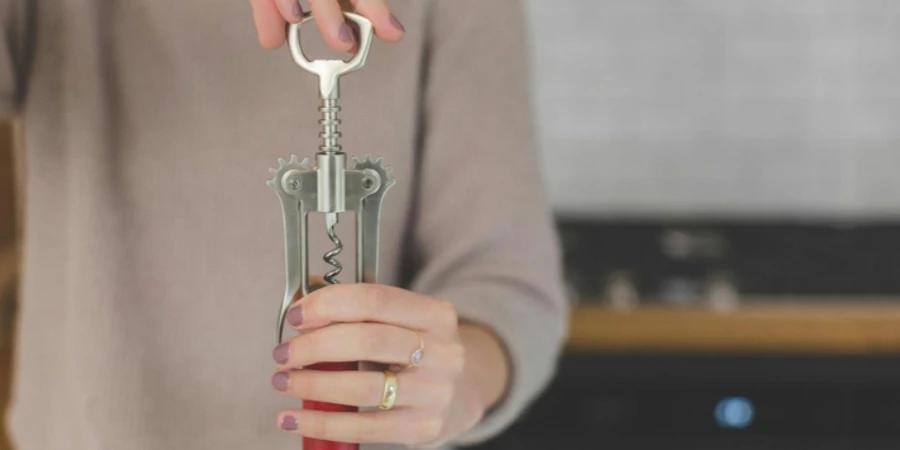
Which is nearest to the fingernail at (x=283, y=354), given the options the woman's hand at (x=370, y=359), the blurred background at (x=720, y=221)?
the woman's hand at (x=370, y=359)

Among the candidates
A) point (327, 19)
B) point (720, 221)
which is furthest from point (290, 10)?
point (720, 221)

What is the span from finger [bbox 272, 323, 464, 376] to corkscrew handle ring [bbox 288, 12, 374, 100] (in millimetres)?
94

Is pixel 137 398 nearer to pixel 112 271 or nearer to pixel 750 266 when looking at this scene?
pixel 112 271

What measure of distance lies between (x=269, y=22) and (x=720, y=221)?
1.16 meters

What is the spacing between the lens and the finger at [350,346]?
0.38 metres

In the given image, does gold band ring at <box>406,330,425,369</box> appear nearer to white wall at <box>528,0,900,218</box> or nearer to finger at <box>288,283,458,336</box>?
finger at <box>288,283,458,336</box>

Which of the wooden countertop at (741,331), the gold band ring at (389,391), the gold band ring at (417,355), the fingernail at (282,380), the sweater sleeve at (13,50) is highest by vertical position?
the sweater sleeve at (13,50)

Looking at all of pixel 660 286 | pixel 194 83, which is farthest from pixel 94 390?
pixel 660 286

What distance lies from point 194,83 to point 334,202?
24cm

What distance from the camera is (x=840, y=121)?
5.01ft

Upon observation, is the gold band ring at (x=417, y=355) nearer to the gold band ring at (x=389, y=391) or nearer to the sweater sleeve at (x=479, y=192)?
the gold band ring at (x=389, y=391)

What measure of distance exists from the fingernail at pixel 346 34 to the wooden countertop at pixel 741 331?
31.8 inches

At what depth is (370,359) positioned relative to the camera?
40 centimetres

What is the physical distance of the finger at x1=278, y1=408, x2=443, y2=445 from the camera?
15.5 inches
